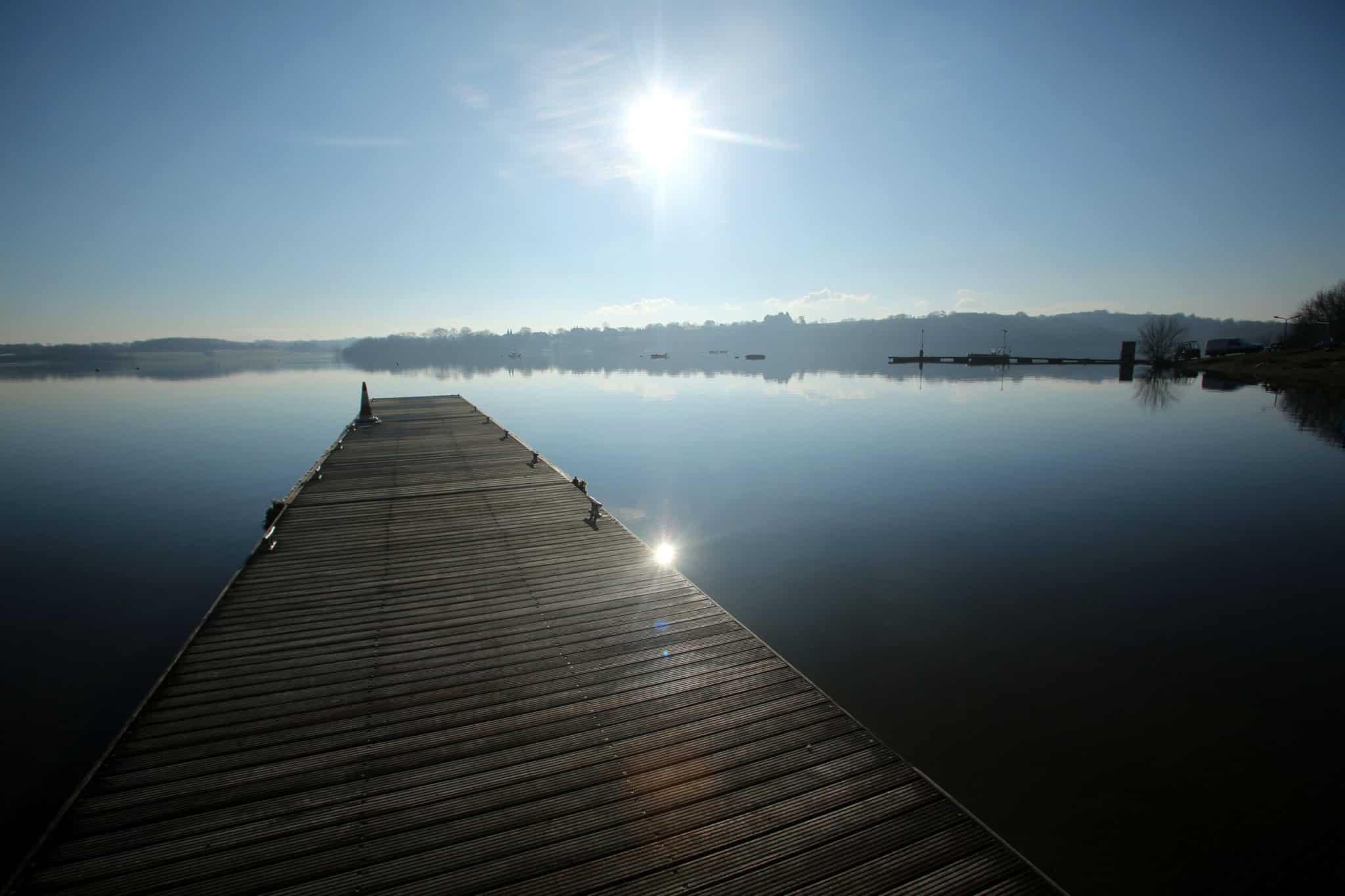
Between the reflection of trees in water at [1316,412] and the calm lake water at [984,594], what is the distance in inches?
38.0

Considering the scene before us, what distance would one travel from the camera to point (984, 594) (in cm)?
1280

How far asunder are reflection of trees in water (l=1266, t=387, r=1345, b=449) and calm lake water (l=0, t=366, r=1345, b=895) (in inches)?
38.0

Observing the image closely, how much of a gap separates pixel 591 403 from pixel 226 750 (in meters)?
48.9

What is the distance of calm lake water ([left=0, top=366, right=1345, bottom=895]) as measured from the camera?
7344 millimetres

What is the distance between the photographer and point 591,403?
5406 centimetres

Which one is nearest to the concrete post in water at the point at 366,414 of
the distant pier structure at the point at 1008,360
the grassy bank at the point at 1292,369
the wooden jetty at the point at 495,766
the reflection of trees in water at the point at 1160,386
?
the wooden jetty at the point at 495,766

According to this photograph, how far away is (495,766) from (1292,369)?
96207 millimetres

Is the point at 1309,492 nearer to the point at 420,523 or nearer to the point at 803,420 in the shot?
the point at 803,420

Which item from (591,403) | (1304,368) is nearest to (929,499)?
(591,403)

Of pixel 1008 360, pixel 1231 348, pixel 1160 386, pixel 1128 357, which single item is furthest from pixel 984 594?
pixel 1231 348

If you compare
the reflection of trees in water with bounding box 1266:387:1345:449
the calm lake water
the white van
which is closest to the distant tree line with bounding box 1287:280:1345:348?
the white van

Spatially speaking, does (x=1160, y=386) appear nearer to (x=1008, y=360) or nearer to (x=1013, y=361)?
(x=1008, y=360)

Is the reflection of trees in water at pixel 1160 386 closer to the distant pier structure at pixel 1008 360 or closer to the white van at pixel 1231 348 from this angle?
the distant pier structure at pixel 1008 360

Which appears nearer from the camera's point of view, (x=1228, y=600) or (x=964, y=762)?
(x=964, y=762)
